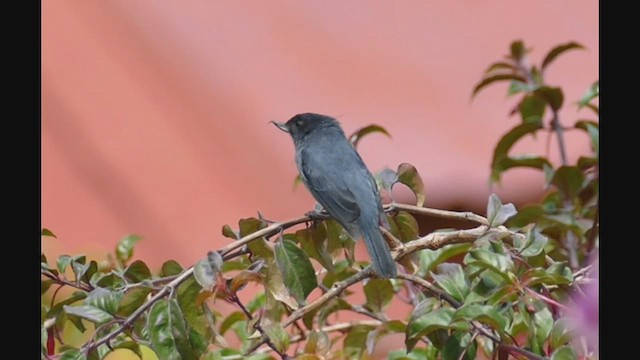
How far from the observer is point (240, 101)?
15.9 ft

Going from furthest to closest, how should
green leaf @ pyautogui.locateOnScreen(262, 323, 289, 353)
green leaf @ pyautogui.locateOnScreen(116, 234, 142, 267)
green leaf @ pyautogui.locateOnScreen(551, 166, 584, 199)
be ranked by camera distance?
green leaf @ pyautogui.locateOnScreen(551, 166, 584, 199), green leaf @ pyautogui.locateOnScreen(116, 234, 142, 267), green leaf @ pyautogui.locateOnScreen(262, 323, 289, 353)

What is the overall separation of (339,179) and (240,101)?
2315 mm

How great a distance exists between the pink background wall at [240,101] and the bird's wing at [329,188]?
5.87 feet

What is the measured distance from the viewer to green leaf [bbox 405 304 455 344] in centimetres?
160

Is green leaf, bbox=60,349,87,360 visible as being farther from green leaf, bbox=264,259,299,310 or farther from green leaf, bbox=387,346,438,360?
green leaf, bbox=387,346,438,360

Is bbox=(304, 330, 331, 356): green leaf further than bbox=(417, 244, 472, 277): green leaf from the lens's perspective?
No

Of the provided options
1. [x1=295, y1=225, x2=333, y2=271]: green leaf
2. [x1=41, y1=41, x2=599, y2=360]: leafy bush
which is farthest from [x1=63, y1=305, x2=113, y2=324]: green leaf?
[x1=295, y1=225, x2=333, y2=271]: green leaf

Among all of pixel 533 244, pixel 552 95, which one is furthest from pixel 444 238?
pixel 552 95

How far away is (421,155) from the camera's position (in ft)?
15.9

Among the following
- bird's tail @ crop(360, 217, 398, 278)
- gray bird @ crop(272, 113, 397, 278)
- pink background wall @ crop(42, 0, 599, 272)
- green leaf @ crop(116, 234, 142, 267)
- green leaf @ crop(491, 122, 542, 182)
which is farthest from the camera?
pink background wall @ crop(42, 0, 599, 272)

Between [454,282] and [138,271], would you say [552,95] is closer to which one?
[454,282]

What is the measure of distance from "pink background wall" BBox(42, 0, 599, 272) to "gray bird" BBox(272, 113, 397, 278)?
5.51ft
